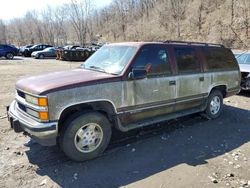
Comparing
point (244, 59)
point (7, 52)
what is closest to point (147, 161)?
point (244, 59)

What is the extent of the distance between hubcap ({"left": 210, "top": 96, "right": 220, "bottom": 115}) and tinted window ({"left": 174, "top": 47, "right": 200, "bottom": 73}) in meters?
1.09

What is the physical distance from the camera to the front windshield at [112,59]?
16.4 ft

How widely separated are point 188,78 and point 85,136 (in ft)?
8.70

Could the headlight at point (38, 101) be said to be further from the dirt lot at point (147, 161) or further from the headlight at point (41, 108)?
the dirt lot at point (147, 161)

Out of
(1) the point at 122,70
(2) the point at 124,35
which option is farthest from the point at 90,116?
(2) the point at 124,35

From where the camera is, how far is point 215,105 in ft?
22.8

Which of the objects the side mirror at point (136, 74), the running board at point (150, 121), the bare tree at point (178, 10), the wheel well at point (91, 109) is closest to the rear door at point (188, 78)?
the running board at point (150, 121)

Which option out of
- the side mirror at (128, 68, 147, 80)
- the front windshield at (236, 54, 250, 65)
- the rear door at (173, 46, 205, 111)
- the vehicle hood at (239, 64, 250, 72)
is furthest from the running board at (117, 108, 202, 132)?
the front windshield at (236, 54, 250, 65)

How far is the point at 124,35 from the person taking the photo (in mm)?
60094

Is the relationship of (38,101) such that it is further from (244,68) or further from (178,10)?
(178,10)

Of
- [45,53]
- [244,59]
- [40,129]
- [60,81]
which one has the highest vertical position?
[45,53]

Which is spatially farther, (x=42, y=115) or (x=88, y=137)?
(x=88, y=137)

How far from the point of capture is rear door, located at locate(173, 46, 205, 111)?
579 cm

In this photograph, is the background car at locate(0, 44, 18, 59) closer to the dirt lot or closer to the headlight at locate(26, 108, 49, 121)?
the dirt lot
